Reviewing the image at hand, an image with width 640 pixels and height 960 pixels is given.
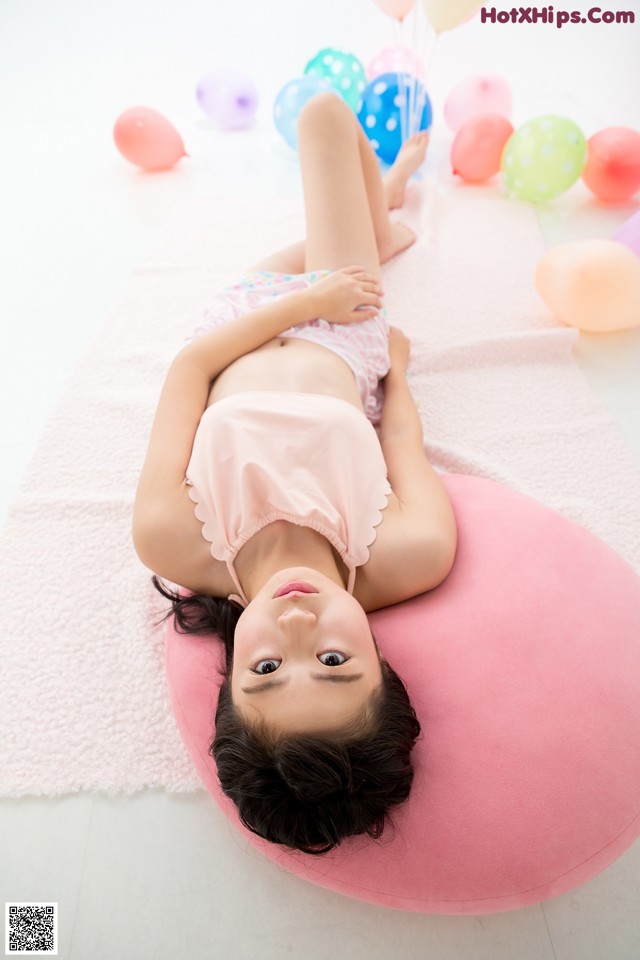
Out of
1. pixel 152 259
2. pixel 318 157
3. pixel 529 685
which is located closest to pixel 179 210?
pixel 152 259

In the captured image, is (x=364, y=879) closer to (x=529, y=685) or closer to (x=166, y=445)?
(x=529, y=685)

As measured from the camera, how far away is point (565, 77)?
11.6 feet

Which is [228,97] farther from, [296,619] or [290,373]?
[296,619]

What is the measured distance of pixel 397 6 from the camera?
246 centimetres

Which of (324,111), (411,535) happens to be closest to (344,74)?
(324,111)

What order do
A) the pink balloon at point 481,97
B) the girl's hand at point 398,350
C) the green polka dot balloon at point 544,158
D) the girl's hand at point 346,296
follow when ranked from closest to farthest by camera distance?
1. the girl's hand at point 346,296
2. the girl's hand at point 398,350
3. the green polka dot balloon at point 544,158
4. the pink balloon at point 481,97

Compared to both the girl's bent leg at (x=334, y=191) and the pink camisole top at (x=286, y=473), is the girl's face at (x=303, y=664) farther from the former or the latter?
the girl's bent leg at (x=334, y=191)

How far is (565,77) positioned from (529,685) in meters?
3.53

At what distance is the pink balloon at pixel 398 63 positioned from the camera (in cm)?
271

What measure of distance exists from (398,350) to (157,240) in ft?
4.01

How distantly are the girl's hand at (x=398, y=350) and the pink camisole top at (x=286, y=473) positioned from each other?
412 mm

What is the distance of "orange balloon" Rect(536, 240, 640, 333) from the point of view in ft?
5.92

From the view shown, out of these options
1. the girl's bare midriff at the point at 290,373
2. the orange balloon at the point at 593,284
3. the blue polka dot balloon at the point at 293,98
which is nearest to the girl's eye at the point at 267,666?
the girl's bare midriff at the point at 290,373

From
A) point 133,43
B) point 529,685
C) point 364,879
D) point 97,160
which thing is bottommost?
point 364,879
